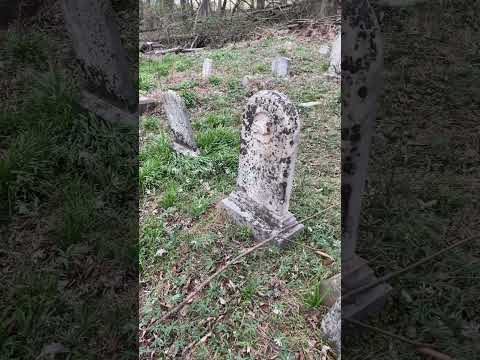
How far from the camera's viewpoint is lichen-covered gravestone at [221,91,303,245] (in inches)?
105

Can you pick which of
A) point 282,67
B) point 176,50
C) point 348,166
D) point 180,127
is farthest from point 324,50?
point 348,166

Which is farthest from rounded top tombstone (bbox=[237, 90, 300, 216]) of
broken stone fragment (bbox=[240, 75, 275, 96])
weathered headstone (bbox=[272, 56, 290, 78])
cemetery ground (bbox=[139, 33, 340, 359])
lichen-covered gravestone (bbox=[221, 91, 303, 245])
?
weathered headstone (bbox=[272, 56, 290, 78])

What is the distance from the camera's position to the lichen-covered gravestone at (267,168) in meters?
2.67

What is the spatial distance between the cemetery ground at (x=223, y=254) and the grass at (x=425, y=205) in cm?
41

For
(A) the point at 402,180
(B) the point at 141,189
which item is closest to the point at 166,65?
(B) the point at 141,189

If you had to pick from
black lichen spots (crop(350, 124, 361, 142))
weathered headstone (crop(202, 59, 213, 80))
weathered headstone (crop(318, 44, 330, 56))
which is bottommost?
black lichen spots (crop(350, 124, 361, 142))

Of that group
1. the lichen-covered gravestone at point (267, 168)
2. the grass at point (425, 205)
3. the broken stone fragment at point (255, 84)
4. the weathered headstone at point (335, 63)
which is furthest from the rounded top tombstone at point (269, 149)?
the weathered headstone at point (335, 63)

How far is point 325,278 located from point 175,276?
1.19 meters

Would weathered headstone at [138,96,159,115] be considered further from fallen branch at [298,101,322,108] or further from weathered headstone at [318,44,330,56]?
weathered headstone at [318,44,330,56]

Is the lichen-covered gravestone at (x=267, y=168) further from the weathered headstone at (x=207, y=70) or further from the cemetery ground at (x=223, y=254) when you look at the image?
the weathered headstone at (x=207, y=70)

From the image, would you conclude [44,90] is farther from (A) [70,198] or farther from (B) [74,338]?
(B) [74,338]

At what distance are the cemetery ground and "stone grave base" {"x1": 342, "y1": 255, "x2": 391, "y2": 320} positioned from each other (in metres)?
0.25

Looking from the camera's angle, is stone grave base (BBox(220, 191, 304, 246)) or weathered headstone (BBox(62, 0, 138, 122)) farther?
weathered headstone (BBox(62, 0, 138, 122))

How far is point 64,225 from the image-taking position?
108 inches
